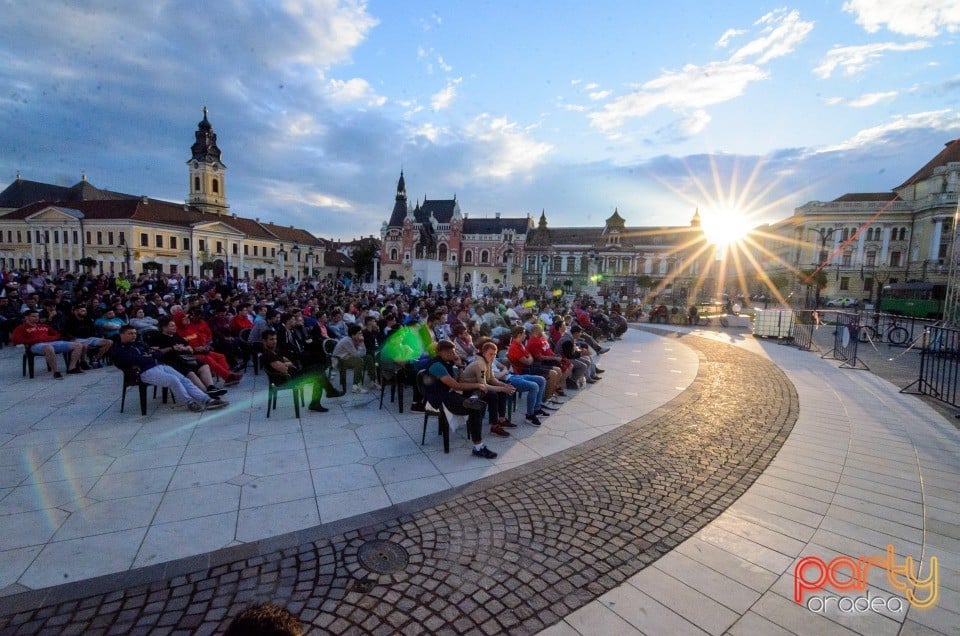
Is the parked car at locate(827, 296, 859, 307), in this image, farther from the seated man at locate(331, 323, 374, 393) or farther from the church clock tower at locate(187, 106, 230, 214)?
the church clock tower at locate(187, 106, 230, 214)

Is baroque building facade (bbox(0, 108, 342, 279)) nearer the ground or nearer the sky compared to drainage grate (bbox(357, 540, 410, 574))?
nearer the sky

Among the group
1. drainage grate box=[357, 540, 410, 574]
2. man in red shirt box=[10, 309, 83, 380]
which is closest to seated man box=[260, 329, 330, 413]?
drainage grate box=[357, 540, 410, 574]

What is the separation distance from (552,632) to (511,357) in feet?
16.8

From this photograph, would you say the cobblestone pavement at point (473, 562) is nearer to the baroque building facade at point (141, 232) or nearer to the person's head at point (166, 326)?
the person's head at point (166, 326)

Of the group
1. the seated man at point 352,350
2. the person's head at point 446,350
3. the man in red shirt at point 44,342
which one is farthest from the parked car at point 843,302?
the man in red shirt at point 44,342

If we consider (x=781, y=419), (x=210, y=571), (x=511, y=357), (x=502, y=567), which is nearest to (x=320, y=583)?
(x=210, y=571)

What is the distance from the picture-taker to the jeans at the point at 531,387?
706cm

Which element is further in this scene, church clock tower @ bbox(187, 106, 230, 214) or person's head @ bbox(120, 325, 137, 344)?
church clock tower @ bbox(187, 106, 230, 214)

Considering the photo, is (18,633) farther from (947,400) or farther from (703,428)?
(947,400)

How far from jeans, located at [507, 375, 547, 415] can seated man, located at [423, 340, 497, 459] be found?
5.35 feet

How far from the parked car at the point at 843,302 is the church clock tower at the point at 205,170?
96.6 m

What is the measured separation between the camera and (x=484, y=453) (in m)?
5.52

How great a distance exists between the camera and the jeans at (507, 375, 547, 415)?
278 inches

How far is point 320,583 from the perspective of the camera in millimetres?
3133
